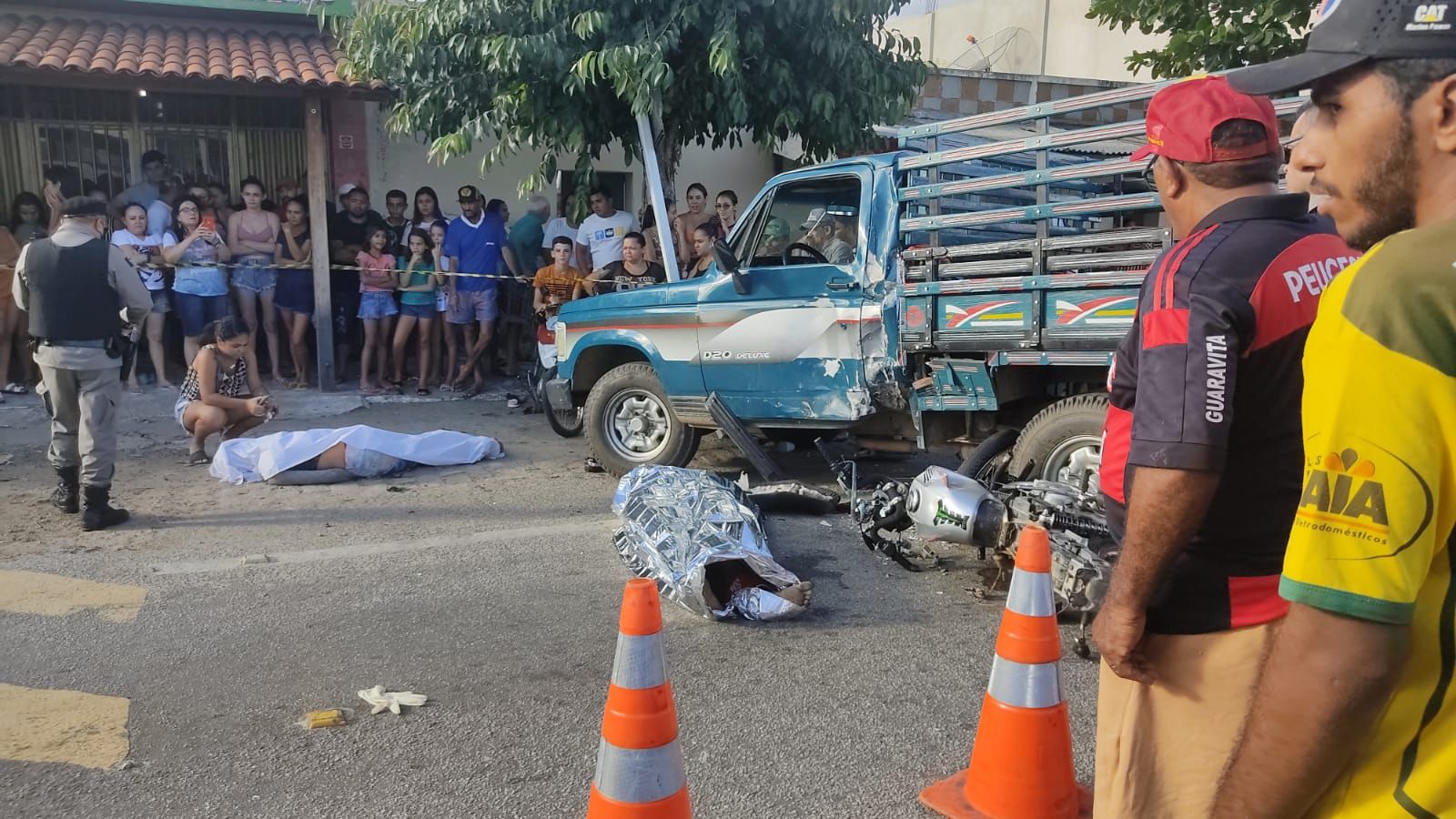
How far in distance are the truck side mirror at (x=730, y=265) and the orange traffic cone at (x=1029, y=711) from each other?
397cm

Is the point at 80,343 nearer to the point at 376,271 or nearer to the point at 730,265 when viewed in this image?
the point at 730,265

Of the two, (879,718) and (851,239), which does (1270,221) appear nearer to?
(879,718)

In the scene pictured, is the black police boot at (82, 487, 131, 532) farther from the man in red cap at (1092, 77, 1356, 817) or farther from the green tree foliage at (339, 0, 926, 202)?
the man in red cap at (1092, 77, 1356, 817)

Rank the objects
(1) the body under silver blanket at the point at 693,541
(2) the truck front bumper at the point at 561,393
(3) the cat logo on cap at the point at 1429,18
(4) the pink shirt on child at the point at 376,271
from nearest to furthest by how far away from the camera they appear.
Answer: (3) the cat logo on cap at the point at 1429,18 < (1) the body under silver blanket at the point at 693,541 < (2) the truck front bumper at the point at 561,393 < (4) the pink shirt on child at the point at 376,271

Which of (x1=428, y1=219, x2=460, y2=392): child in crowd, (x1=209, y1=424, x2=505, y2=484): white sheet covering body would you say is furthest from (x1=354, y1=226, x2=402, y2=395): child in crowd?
(x1=209, y1=424, x2=505, y2=484): white sheet covering body

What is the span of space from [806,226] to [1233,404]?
5.09m

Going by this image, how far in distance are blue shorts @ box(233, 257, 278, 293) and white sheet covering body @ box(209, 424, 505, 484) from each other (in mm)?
3469

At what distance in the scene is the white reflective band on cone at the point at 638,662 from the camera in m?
2.23

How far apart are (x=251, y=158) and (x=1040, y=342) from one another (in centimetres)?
930

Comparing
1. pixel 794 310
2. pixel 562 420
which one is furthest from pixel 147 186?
pixel 794 310

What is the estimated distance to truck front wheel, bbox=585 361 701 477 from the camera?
24.4 ft

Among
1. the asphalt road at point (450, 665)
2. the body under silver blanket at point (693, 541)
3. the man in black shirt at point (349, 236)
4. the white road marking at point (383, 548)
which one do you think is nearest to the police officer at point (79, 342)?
the asphalt road at point (450, 665)

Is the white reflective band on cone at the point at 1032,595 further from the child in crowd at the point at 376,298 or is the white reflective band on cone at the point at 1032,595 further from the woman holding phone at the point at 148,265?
the woman holding phone at the point at 148,265

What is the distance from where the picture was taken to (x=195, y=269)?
1004cm
